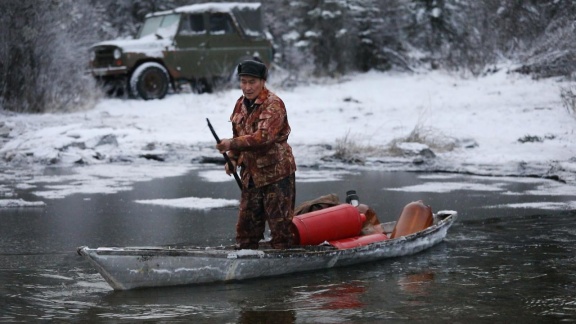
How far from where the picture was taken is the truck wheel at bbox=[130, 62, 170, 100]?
942 inches

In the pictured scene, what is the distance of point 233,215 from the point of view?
35.1ft

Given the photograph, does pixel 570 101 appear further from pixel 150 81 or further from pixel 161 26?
pixel 161 26

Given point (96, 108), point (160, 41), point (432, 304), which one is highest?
point (160, 41)

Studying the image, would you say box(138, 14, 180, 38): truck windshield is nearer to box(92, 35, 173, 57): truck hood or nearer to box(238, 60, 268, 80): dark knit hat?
box(92, 35, 173, 57): truck hood

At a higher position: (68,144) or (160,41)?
(160,41)

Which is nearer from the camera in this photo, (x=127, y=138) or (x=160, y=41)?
(x=127, y=138)

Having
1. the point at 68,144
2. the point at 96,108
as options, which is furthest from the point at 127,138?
the point at 96,108

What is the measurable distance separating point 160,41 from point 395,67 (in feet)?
39.1

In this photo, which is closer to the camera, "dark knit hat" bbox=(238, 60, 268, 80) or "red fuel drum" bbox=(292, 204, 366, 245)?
"dark knit hat" bbox=(238, 60, 268, 80)

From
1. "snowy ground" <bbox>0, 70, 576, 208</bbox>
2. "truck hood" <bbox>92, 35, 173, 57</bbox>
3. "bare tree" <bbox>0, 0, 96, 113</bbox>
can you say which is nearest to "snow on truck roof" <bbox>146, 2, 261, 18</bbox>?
"truck hood" <bbox>92, 35, 173, 57</bbox>

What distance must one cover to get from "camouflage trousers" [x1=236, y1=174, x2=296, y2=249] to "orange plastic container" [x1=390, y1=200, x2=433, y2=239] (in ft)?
5.07

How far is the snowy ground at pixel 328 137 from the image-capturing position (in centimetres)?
1451

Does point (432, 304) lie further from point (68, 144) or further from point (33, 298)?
point (68, 144)

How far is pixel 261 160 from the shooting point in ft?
24.1
